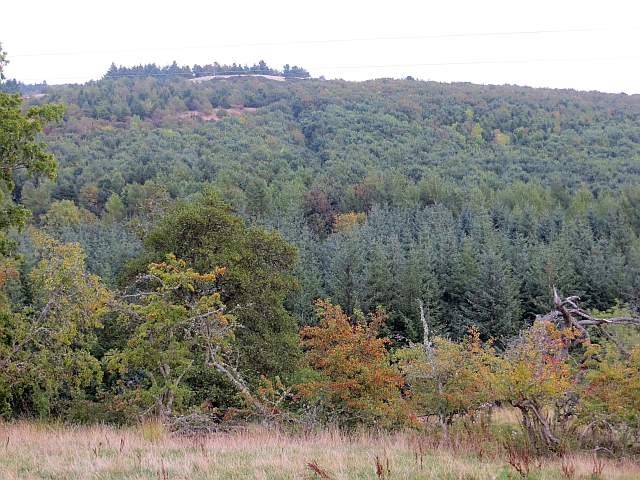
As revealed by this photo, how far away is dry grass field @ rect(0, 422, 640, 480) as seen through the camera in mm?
5562

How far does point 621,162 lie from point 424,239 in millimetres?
53731

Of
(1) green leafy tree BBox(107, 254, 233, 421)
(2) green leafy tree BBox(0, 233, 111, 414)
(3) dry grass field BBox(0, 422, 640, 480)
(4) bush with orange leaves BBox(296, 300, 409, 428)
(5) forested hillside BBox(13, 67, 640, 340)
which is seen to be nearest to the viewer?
(3) dry grass field BBox(0, 422, 640, 480)

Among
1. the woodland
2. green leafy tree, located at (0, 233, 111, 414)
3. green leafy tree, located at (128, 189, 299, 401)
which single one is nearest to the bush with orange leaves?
the woodland

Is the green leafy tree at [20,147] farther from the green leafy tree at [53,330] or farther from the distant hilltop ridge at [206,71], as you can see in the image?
the distant hilltop ridge at [206,71]

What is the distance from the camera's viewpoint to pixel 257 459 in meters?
6.15

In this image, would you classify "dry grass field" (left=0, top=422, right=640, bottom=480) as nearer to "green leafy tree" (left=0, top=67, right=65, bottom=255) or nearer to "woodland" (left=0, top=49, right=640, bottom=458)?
"woodland" (left=0, top=49, right=640, bottom=458)

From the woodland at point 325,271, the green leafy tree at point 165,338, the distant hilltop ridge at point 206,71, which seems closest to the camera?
the woodland at point 325,271

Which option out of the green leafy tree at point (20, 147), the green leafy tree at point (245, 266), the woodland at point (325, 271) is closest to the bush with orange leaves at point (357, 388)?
the woodland at point (325, 271)

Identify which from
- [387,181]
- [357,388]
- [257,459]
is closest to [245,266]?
[357,388]

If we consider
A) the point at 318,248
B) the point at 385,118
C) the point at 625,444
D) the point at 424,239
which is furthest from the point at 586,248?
the point at 385,118

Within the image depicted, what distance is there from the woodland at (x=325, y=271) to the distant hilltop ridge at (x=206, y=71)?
2221 inches

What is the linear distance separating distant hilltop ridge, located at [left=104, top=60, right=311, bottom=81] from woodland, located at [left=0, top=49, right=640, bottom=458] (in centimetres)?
5642

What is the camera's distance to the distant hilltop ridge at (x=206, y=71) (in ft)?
566

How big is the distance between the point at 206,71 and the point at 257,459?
627 ft
